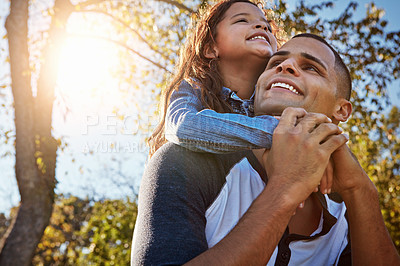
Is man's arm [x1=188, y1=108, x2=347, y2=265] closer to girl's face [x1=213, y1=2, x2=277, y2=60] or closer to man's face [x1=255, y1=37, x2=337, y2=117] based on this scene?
man's face [x1=255, y1=37, x2=337, y2=117]

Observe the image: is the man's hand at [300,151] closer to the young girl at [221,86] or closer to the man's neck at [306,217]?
the young girl at [221,86]

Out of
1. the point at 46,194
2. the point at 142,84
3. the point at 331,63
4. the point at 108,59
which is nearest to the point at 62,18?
the point at 108,59

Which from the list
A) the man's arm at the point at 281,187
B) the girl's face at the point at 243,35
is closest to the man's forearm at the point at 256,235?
the man's arm at the point at 281,187

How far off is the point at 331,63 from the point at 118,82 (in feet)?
27.5

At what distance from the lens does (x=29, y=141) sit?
6.88 meters

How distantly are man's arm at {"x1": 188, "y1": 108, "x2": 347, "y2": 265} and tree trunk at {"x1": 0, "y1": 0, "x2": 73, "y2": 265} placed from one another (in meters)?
5.87

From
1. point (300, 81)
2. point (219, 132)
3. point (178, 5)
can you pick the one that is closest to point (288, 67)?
point (300, 81)

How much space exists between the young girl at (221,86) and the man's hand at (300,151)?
13cm

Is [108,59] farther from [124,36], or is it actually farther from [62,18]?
[62,18]

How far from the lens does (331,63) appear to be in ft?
8.27

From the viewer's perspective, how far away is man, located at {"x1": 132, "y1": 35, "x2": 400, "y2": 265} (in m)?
1.40

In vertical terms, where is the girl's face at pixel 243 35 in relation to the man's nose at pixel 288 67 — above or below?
above

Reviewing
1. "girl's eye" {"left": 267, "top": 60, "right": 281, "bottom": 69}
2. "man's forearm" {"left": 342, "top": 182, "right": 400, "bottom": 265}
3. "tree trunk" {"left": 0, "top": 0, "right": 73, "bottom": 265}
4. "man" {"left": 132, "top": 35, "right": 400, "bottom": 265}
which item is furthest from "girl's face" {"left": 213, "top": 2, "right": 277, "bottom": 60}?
"tree trunk" {"left": 0, "top": 0, "right": 73, "bottom": 265}

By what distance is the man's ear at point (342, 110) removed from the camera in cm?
252
